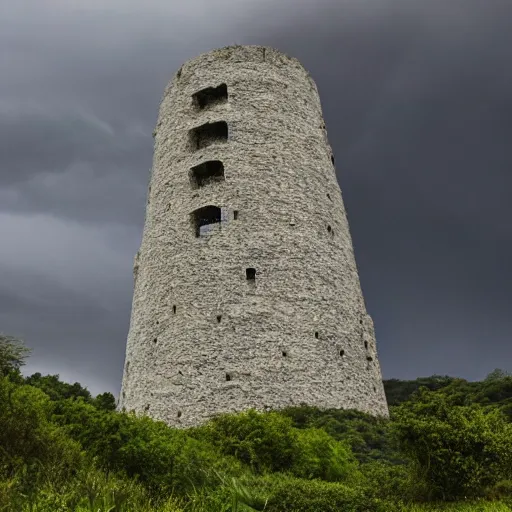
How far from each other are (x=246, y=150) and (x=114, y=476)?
45.6ft

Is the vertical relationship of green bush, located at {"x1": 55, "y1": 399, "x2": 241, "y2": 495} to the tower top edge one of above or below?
below

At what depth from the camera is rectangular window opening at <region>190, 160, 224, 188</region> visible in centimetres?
2117

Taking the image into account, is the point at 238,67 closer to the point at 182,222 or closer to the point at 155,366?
the point at 182,222

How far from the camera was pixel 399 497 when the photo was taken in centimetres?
1009

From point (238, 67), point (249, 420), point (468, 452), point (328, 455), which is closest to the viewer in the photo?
point (468, 452)

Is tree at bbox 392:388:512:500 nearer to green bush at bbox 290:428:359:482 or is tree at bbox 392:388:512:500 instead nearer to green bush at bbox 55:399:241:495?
green bush at bbox 290:428:359:482

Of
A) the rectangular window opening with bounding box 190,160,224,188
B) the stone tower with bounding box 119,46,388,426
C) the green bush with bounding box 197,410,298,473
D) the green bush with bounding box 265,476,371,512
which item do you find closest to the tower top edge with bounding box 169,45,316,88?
the stone tower with bounding box 119,46,388,426

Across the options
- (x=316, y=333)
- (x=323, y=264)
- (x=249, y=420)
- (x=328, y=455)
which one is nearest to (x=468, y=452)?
(x=328, y=455)

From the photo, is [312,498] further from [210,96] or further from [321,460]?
[210,96]

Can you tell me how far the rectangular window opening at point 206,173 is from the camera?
2117cm

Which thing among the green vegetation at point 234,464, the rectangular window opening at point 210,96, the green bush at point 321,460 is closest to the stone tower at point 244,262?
the rectangular window opening at point 210,96

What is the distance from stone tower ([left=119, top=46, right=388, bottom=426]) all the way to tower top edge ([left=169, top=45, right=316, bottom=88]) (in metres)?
0.06

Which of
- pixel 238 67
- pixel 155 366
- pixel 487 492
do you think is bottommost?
pixel 487 492

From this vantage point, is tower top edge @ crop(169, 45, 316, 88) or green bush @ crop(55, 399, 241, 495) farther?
tower top edge @ crop(169, 45, 316, 88)
